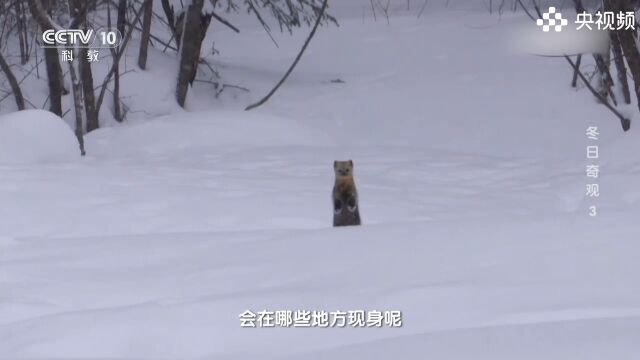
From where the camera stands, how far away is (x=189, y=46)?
1571 centimetres

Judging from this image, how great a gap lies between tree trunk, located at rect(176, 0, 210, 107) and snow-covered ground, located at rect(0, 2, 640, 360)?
0.20m

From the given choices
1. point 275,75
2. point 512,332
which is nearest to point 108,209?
point 512,332

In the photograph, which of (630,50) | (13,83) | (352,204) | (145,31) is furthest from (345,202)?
(145,31)

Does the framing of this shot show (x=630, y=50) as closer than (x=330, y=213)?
No

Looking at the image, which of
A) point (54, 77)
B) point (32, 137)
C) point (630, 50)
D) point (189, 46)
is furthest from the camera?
point (189, 46)

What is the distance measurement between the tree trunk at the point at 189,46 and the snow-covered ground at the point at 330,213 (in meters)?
0.20

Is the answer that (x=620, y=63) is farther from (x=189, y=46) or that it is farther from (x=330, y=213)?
(x=189, y=46)

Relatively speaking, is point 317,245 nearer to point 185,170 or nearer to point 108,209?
point 108,209

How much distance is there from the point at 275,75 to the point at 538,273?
12802mm

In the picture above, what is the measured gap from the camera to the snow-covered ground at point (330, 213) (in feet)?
13.7

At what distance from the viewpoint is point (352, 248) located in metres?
5.78

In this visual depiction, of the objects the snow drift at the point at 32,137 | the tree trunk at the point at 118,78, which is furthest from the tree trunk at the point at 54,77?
the snow drift at the point at 32,137

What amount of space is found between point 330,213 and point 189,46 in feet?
22.5

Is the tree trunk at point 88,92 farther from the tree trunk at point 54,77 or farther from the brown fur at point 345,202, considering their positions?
the brown fur at point 345,202
